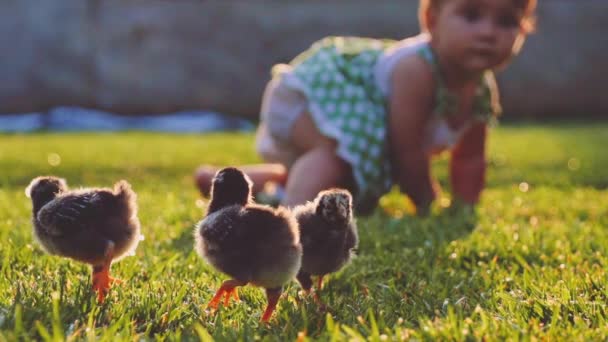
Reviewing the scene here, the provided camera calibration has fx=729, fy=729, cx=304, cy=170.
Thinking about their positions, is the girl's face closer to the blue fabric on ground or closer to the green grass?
the green grass

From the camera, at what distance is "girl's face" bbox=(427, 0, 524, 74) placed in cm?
461

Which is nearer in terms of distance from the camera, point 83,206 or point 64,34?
point 83,206

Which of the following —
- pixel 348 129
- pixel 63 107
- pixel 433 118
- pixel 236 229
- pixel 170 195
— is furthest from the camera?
pixel 63 107

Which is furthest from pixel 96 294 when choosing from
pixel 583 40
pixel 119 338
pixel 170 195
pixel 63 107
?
pixel 583 40

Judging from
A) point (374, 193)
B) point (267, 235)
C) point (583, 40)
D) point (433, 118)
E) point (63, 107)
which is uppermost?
point (267, 235)

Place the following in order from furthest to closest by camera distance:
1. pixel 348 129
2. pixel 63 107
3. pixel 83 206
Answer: pixel 63 107
pixel 348 129
pixel 83 206

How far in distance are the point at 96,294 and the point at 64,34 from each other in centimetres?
1498

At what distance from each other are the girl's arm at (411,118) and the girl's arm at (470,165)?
0.63 metres

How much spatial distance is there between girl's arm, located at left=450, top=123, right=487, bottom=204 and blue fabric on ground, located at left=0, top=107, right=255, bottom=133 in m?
9.63

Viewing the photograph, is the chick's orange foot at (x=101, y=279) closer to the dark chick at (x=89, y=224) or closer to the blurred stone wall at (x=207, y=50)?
the dark chick at (x=89, y=224)

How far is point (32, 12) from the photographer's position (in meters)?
16.5

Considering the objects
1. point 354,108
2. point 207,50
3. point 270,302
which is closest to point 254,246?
point 270,302

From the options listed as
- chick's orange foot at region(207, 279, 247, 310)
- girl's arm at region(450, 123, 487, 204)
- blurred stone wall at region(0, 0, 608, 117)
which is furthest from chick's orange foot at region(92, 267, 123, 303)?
blurred stone wall at region(0, 0, 608, 117)

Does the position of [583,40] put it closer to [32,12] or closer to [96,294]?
[32,12]
